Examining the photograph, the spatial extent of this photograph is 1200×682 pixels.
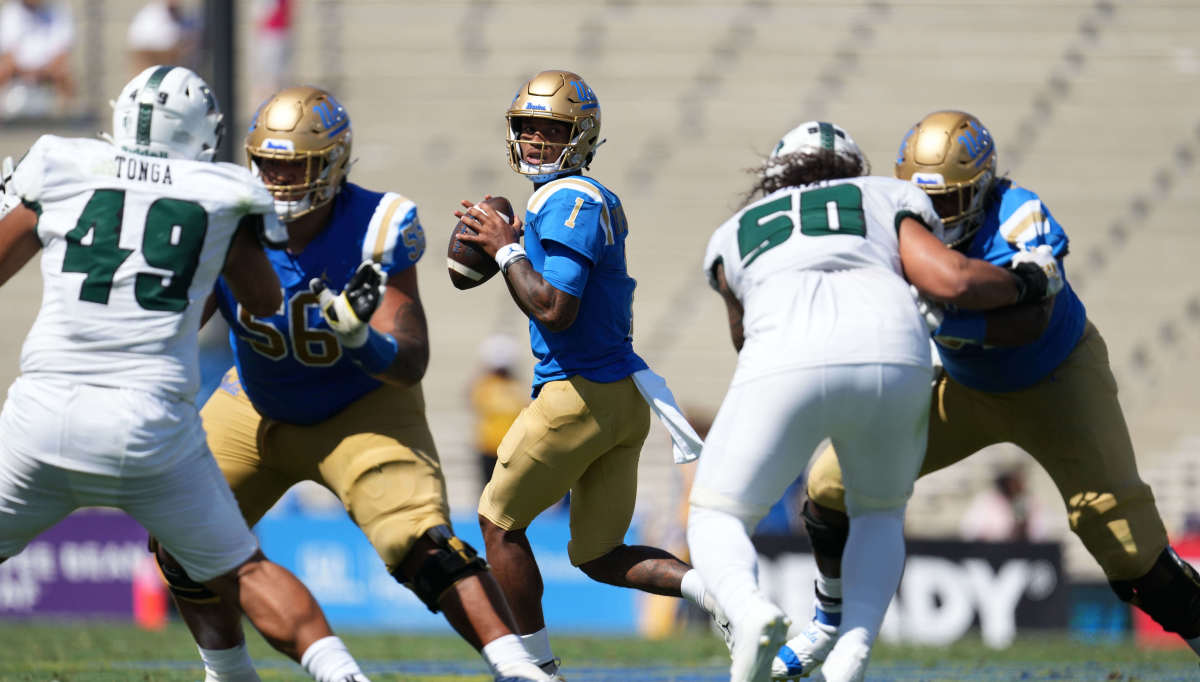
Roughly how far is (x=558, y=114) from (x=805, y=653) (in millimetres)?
2010

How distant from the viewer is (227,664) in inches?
181

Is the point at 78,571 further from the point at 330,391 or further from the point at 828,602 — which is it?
the point at 828,602

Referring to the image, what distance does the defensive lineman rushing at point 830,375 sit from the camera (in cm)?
386

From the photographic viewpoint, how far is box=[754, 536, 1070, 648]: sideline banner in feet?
31.1

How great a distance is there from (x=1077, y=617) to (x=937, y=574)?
112 cm

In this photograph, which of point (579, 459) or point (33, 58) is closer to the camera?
point (579, 459)

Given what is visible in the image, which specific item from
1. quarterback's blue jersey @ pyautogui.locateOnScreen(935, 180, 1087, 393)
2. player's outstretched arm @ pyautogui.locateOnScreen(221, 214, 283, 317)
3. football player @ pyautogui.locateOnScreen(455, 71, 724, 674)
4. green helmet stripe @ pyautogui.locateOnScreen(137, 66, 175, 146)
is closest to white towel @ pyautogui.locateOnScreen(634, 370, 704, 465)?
football player @ pyautogui.locateOnScreen(455, 71, 724, 674)

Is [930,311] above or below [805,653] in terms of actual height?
above

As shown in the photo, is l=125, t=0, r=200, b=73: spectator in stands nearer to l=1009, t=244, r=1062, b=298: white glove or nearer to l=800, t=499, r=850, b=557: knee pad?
l=800, t=499, r=850, b=557: knee pad

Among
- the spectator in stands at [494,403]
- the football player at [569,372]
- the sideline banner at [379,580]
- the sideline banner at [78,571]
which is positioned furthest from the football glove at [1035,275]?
the sideline banner at [78,571]

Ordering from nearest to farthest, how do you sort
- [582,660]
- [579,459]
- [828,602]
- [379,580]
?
[579,459]
[828,602]
[582,660]
[379,580]

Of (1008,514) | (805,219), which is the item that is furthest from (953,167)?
(1008,514)

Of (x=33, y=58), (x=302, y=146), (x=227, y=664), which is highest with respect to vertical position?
(x=302, y=146)

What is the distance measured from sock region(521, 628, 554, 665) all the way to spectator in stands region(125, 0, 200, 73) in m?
10.6
